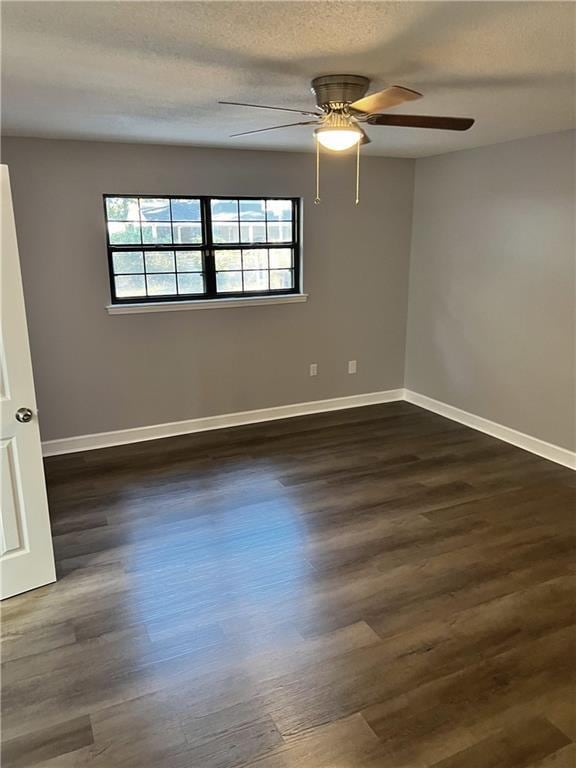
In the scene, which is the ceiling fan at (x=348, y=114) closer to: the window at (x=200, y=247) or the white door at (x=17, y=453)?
the white door at (x=17, y=453)

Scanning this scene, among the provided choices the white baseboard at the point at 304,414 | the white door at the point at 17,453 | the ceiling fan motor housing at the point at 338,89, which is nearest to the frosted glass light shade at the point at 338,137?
the ceiling fan motor housing at the point at 338,89

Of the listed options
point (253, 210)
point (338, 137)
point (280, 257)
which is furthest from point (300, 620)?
point (253, 210)

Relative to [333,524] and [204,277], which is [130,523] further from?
[204,277]

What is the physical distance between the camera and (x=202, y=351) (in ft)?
16.1

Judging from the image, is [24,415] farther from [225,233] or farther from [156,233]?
[225,233]

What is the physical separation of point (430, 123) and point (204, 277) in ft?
8.84

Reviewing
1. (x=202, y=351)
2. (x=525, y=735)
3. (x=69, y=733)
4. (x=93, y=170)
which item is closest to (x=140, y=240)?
(x=93, y=170)

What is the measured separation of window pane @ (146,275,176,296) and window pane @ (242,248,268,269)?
670 mm

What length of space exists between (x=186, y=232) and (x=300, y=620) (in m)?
3.30

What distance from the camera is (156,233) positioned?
15.0ft

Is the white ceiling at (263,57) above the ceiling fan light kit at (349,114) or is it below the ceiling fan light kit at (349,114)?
above

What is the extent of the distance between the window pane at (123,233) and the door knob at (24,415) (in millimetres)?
2199

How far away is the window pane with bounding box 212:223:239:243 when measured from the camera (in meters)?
4.77

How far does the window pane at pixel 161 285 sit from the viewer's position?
15.3 ft
